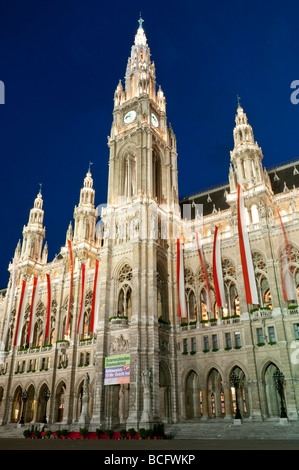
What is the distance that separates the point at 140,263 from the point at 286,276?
676 inches

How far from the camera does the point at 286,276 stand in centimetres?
3816

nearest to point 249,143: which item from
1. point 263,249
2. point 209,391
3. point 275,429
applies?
point 263,249

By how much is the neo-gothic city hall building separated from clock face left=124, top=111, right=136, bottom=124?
0.22 m

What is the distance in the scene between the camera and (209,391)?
40.9 metres

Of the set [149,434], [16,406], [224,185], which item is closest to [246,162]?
[224,185]

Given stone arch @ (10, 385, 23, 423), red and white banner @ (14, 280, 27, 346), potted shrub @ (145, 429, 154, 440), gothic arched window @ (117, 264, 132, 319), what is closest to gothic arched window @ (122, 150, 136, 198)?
gothic arched window @ (117, 264, 132, 319)

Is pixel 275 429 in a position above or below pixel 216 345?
below

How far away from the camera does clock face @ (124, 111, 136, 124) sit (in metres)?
59.1

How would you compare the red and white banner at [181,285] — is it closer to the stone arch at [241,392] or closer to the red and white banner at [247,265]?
the stone arch at [241,392]

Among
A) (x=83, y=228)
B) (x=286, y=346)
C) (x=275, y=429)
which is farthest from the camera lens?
(x=83, y=228)

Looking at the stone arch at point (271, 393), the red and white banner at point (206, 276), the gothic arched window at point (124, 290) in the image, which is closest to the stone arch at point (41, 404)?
the gothic arched window at point (124, 290)

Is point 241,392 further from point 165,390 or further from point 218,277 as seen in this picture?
point 218,277
